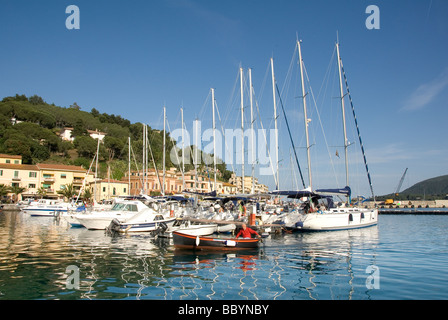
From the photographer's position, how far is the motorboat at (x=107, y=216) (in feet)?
111

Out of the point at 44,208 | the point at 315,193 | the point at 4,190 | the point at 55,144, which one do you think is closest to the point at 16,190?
the point at 4,190

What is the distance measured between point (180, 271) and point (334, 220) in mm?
23495

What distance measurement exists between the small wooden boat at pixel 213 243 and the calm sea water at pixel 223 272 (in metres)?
0.49

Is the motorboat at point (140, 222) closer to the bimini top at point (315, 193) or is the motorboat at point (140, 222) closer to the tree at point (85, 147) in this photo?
the bimini top at point (315, 193)

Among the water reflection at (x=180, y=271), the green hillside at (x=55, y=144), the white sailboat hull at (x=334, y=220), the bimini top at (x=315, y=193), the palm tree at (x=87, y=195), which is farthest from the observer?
the green hillside at (x=55, y=144)

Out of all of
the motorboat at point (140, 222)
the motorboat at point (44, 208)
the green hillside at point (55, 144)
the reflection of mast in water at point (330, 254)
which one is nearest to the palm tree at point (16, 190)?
the green hillside at point (55, 144)

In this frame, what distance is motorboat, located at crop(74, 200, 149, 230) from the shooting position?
33.9m

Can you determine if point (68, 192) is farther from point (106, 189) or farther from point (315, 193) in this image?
point (315, 193)

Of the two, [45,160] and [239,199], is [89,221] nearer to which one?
[239,199]

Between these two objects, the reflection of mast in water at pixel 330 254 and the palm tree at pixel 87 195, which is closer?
the reflection of mast in water at pixel 330 254

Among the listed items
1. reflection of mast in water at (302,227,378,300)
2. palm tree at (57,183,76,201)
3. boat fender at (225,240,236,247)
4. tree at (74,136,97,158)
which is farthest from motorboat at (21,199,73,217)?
tree at (74,136,97,158)

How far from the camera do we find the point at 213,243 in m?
20.5

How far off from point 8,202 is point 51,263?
7785 cm
